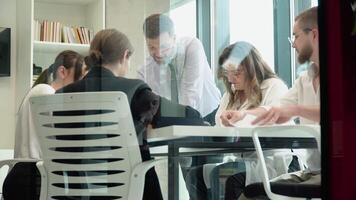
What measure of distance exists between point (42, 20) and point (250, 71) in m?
1.68

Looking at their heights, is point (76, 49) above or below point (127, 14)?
below

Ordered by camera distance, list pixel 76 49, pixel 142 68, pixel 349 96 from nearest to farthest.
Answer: pixel 349 96, pixel 142 68, pixel 76 49

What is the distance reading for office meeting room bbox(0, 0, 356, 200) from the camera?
1.74m

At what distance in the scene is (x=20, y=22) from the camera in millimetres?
3348

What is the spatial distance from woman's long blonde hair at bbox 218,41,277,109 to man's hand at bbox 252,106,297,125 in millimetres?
264

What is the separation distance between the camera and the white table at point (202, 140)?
1.71 metres

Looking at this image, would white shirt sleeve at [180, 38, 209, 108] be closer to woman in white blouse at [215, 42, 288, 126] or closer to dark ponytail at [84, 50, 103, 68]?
woman in white blouse at [215, 42, 288, 126]

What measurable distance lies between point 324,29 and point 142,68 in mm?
1721

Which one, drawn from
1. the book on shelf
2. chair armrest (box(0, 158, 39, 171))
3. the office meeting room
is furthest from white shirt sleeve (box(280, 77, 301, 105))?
the book on shelf

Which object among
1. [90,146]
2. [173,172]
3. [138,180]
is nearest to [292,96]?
[173,172]

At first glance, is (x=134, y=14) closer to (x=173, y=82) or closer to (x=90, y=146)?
(x=173, y=82)

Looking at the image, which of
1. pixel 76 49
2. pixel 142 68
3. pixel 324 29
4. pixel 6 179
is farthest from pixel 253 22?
pixel 324 29

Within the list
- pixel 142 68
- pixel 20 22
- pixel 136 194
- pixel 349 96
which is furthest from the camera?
pixel 20 22

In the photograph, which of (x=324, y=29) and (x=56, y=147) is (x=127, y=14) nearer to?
(x=56, y=147)
